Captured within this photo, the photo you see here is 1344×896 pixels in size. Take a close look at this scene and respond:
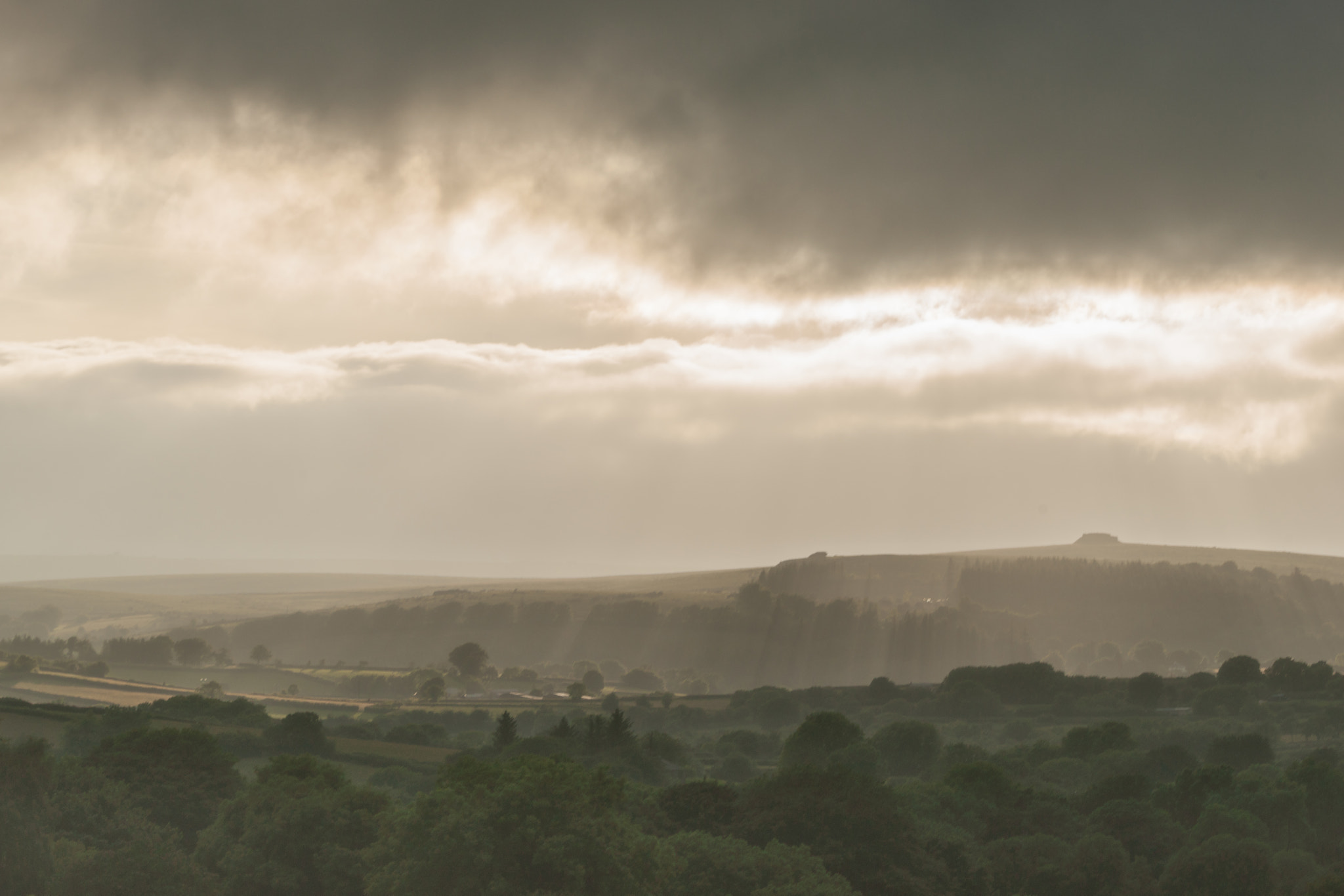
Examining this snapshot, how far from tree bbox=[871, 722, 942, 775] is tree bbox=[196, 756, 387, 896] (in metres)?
81.5

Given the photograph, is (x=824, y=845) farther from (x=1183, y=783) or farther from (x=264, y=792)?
(x=1183, y=783)

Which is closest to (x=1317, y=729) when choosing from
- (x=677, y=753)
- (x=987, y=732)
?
(x=987, y=732)

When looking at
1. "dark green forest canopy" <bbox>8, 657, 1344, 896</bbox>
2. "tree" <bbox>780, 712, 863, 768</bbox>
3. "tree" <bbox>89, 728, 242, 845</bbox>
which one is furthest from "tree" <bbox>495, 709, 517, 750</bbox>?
"tree" <bbox>89, 728, 242, 845</bbox>

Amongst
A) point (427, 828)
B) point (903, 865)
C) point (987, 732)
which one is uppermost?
point (427, 828)

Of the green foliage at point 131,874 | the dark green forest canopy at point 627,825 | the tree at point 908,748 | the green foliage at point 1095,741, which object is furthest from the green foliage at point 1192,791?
the green foliage at point 131,874

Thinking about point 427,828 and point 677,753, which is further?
point 677,753

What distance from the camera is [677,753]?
433ft

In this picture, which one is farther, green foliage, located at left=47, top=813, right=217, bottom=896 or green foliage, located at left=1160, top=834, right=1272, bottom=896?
green foliage, located at left=1160, top=834, right=1272, bottom=896

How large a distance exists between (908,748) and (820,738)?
2030cm

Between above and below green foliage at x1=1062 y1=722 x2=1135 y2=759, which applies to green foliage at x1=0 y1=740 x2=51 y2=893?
above

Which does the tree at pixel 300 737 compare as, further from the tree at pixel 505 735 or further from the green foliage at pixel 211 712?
the tree at pixel 505 735

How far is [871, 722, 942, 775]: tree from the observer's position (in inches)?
5349

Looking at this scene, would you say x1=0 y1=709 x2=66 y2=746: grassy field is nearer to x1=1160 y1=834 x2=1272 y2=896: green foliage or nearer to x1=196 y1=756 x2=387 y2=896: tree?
x1=196 y1=756 x2=387 y2=896: tree

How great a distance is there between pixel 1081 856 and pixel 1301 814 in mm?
28015
